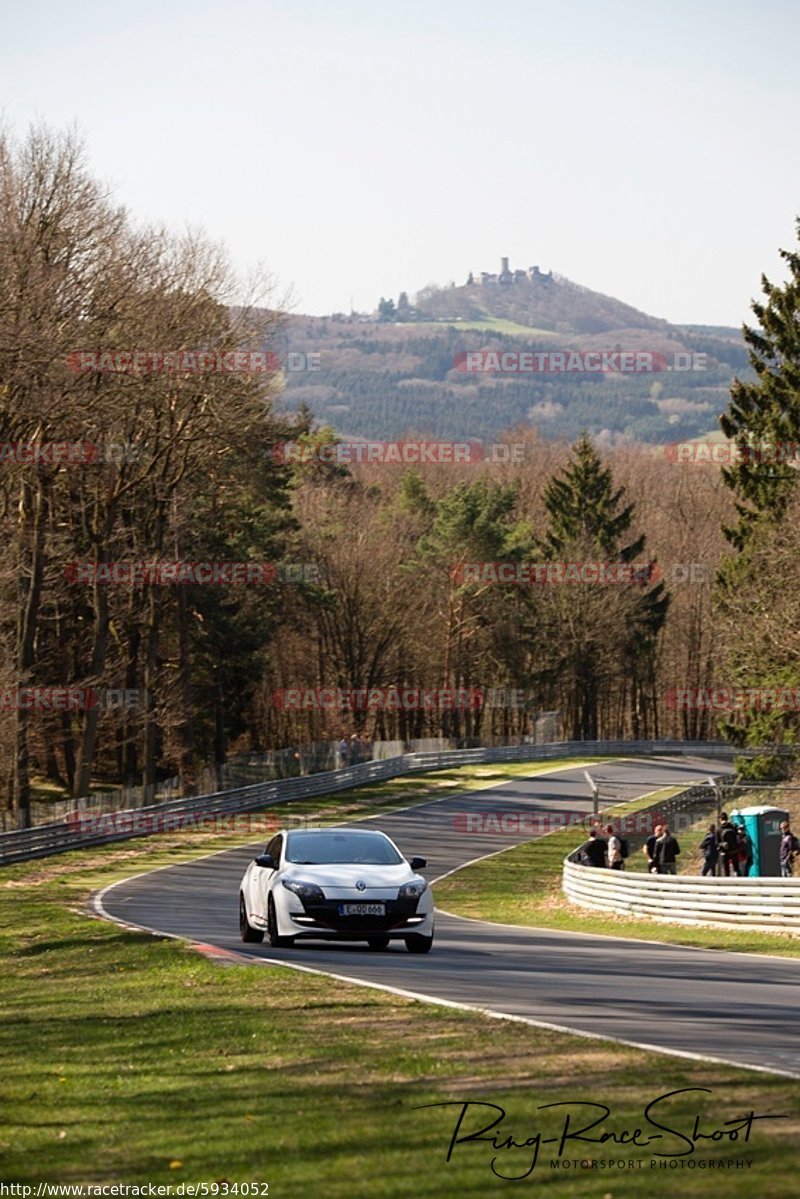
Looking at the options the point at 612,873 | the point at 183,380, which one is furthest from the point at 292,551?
the point at 612,873

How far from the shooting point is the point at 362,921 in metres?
20.1

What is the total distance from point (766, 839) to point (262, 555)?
42313mm

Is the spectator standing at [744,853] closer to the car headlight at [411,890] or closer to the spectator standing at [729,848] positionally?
the spectator standing at [729,848]

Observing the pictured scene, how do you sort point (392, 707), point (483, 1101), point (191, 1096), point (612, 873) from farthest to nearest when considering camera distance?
point (392, 707)
point (612, 873)
point (191, 1096)
point (483, 1101)

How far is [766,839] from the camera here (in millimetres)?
35656

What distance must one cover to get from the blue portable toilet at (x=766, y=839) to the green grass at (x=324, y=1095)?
2154 cm

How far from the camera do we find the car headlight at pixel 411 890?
20.2m

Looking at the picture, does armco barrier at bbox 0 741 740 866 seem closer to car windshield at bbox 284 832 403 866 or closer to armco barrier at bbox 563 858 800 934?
armco barrier at bbox 563 858 800 934

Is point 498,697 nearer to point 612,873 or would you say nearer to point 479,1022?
point 612,873

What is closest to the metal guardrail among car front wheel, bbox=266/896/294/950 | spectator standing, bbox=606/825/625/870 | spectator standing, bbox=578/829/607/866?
spectator standing, bbox=606/825/625/870

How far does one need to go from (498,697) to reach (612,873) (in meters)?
68.1

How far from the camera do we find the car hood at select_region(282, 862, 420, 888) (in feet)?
66.4

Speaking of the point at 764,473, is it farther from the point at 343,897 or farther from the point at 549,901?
the point at 343,897

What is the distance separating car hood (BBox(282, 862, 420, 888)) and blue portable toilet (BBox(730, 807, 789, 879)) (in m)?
16.3
